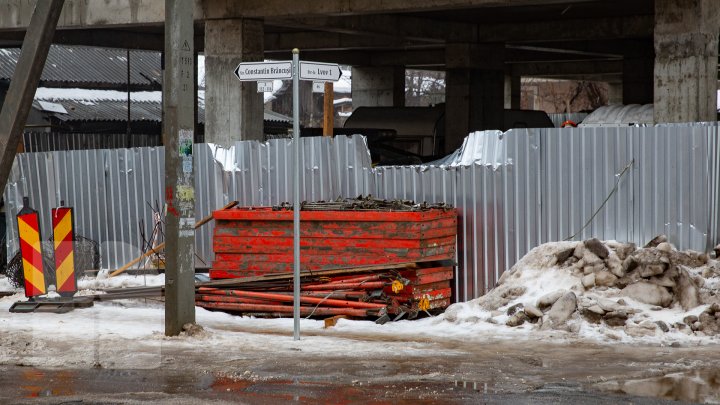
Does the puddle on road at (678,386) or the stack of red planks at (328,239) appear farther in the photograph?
the stack of red planks at (328,239)

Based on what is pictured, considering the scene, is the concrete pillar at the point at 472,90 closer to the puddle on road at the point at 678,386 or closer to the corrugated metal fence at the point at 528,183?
the corrugated metal fence at the point at 528,183

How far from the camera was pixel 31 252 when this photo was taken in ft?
47.1

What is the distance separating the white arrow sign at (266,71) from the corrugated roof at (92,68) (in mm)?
33502

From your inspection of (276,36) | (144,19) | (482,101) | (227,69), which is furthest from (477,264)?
(276,36)

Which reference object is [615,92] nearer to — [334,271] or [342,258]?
[342,258]

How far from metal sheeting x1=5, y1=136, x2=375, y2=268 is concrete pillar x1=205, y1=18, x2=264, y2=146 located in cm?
383

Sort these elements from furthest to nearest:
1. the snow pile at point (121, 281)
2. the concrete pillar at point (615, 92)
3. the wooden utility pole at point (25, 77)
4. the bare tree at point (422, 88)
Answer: the bare tree at point (422, 88), the concrete pillar at point (615, 92), the snow pile at point (121, 281), the wooden utility pole at point (25, 77)

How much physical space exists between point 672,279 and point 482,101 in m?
22.2

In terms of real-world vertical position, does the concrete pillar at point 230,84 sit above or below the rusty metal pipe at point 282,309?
above

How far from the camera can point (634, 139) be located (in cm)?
1306

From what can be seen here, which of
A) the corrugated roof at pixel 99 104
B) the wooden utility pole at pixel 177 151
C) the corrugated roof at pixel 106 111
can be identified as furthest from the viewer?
the corrugated roof at pixel 99 104

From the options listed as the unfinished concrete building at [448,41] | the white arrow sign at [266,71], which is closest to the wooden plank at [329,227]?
the white arrow sign at [266,71]

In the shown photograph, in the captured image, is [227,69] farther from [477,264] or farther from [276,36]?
[276,36]

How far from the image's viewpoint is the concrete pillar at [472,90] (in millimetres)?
33219
